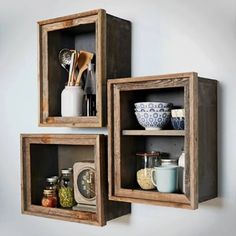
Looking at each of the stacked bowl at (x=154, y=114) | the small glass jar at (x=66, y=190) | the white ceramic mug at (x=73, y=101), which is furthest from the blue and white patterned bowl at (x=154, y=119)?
the small glass jar at (x=66, y=190)

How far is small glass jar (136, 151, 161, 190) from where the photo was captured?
1.85 metres

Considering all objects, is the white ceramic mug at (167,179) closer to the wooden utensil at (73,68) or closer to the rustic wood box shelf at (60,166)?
the rustic wood box shelf at (60,166)

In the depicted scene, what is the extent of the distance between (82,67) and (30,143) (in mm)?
425

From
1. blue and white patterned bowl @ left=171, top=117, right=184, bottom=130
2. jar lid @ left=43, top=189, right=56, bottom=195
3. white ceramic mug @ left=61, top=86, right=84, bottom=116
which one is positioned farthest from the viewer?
jar lid @ left=43, top=189, right=56, bottom=195

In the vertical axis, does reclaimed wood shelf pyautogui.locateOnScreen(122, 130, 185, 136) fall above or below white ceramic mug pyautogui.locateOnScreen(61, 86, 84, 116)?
below

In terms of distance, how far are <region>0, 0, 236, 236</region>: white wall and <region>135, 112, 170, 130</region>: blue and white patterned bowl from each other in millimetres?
218

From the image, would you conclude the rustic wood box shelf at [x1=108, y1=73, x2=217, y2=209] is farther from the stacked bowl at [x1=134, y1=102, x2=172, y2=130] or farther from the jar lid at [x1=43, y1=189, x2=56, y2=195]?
the jar lid at [x1=43, y1=189, x2=56, y2=195]

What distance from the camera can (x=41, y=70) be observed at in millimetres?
2111

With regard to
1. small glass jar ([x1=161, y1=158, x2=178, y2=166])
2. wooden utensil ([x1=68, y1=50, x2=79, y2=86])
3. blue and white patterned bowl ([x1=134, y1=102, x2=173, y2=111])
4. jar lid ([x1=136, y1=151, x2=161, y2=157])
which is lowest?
small glass jar ([x1=161, y1=158, x2=178, y2=166])

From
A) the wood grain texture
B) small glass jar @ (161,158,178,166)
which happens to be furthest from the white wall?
small glass jar @ (161,158,178,166)

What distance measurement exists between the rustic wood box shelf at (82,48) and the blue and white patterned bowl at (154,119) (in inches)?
7.1

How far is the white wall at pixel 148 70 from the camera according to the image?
1.84m

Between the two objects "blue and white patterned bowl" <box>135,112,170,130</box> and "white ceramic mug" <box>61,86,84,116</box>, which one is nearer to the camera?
"blue and white patterned bowl" <box>135,112,170,130</box>
